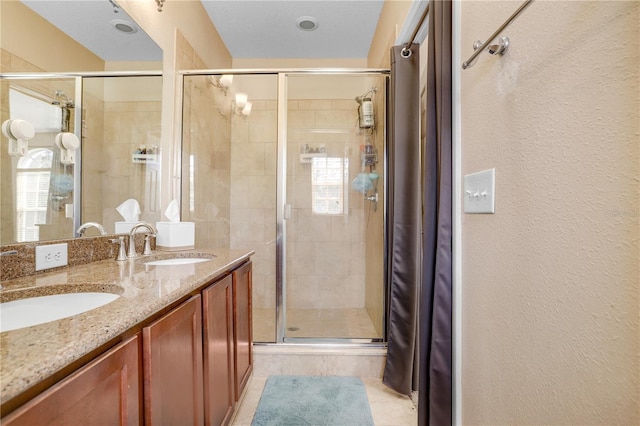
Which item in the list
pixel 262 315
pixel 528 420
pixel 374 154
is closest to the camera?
pixel 528 420

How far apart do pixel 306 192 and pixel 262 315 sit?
124cm

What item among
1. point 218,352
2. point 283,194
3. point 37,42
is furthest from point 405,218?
point 37,42

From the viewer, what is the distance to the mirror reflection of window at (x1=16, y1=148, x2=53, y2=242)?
3.08 feet

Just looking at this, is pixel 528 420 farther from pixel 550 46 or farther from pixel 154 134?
pixel 154 134

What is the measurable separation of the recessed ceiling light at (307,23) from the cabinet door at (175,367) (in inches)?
100

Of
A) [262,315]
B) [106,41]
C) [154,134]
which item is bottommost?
[262,315]

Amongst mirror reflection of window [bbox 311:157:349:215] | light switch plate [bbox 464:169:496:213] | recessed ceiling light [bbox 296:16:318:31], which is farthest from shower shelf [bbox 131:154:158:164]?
recessed ceiling light [bbox 296:16:318:31]

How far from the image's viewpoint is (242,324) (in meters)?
1.54

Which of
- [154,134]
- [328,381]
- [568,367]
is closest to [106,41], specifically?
[154,134]

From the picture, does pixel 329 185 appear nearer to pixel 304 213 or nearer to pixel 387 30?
pixel 304 213

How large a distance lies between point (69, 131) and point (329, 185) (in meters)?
2.06

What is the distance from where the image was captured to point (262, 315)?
230 centimetres

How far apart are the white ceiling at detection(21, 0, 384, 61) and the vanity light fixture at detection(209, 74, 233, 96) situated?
57 cm

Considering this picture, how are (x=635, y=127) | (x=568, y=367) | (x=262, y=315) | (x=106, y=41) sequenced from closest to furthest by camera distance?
(x=635, y=127)
(x=568, y=367)
(x=106, y=41)
(x=262, y=315)
